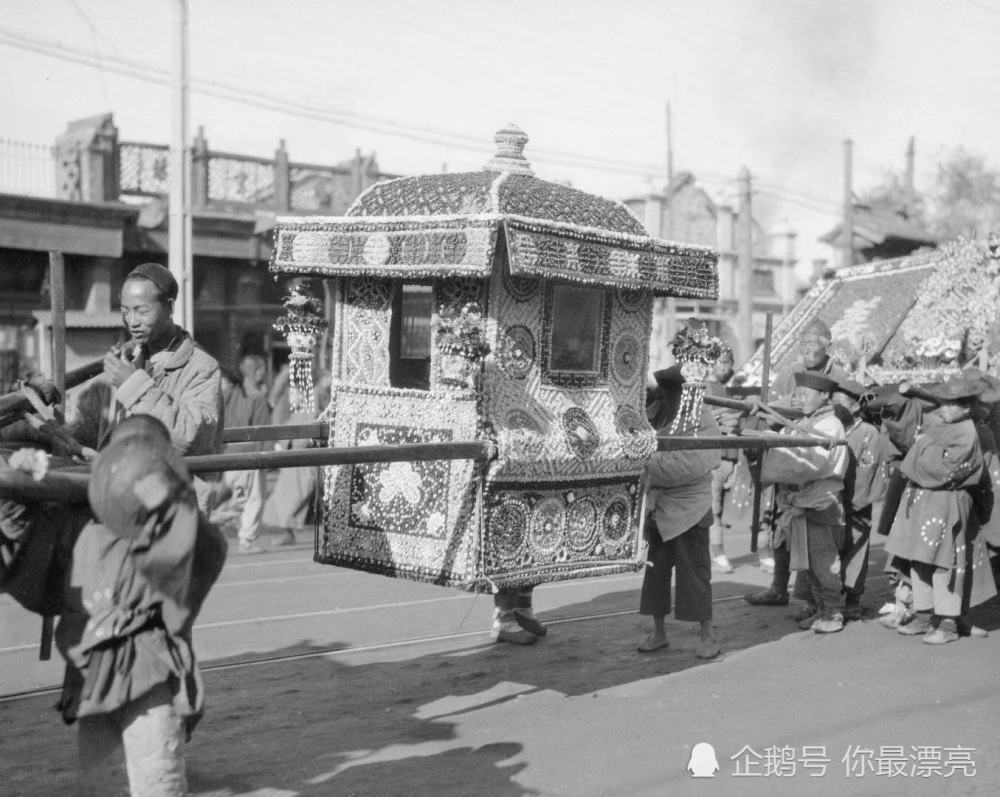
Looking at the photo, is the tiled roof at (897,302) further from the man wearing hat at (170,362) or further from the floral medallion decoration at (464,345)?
the man wearing hat at (170,362)

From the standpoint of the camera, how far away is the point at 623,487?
21.7 feet

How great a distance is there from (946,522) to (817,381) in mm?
1283

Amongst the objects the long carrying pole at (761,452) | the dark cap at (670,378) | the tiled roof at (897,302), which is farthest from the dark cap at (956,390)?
the tiled roof at (897,302)

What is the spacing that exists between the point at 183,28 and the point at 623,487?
30.2 feet

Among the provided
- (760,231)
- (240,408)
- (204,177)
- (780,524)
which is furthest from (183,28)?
(760,231)

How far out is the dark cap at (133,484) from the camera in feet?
12.1

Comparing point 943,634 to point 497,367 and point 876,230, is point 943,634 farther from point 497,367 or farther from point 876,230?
point 876,230

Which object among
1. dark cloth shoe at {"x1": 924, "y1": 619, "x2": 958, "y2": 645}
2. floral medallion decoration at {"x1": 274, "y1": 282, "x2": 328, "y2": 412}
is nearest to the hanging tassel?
floral medallion decoration at {"x1": 274, "y1": 282, "x2": 328, "y2": 412}

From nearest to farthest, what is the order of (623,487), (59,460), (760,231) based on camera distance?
1. (59,460)
2. (623,487)
3. (760,231)

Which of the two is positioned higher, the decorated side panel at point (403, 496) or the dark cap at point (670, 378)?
the dark cap at point (670, 378)

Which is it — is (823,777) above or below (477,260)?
below

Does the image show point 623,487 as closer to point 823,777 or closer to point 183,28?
point 823,777

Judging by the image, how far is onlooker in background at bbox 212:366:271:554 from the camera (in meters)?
11.8

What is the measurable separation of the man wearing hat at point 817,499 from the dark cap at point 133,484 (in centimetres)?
544
